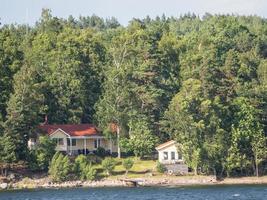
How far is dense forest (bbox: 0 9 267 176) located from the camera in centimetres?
9900

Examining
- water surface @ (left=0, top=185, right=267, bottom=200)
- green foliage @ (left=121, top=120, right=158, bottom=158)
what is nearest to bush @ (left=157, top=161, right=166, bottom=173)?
green foliage @ (left=121, top=120, right=158, bottom=158)

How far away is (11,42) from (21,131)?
15797 mm

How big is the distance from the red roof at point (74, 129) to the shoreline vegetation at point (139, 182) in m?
12.0

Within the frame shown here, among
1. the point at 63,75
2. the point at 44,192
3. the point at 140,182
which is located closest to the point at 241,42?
the point at 63,75

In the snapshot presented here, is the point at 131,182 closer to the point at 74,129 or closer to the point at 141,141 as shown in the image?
the point at 141,141

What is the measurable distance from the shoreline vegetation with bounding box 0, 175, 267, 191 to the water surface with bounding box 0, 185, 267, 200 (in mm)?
3310

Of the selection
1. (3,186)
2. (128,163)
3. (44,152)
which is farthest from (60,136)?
(3,186)

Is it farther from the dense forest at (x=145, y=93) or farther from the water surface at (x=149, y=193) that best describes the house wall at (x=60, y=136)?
the water surface at (x=149, y=193)

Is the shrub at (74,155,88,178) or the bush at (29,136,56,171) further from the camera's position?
the bush at (29,136,56,171)

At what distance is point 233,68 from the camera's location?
353 feet

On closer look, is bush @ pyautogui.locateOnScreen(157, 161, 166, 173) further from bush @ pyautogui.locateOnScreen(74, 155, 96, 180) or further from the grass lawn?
bush @ pyautogui.locateOnScreen(74, 155, 96, 180)

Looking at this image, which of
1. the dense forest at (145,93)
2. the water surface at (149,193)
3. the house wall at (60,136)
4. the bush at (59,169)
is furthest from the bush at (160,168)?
the house wall at (60,136)

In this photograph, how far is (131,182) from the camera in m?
96.7

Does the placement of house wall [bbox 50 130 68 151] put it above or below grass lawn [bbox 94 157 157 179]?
above
